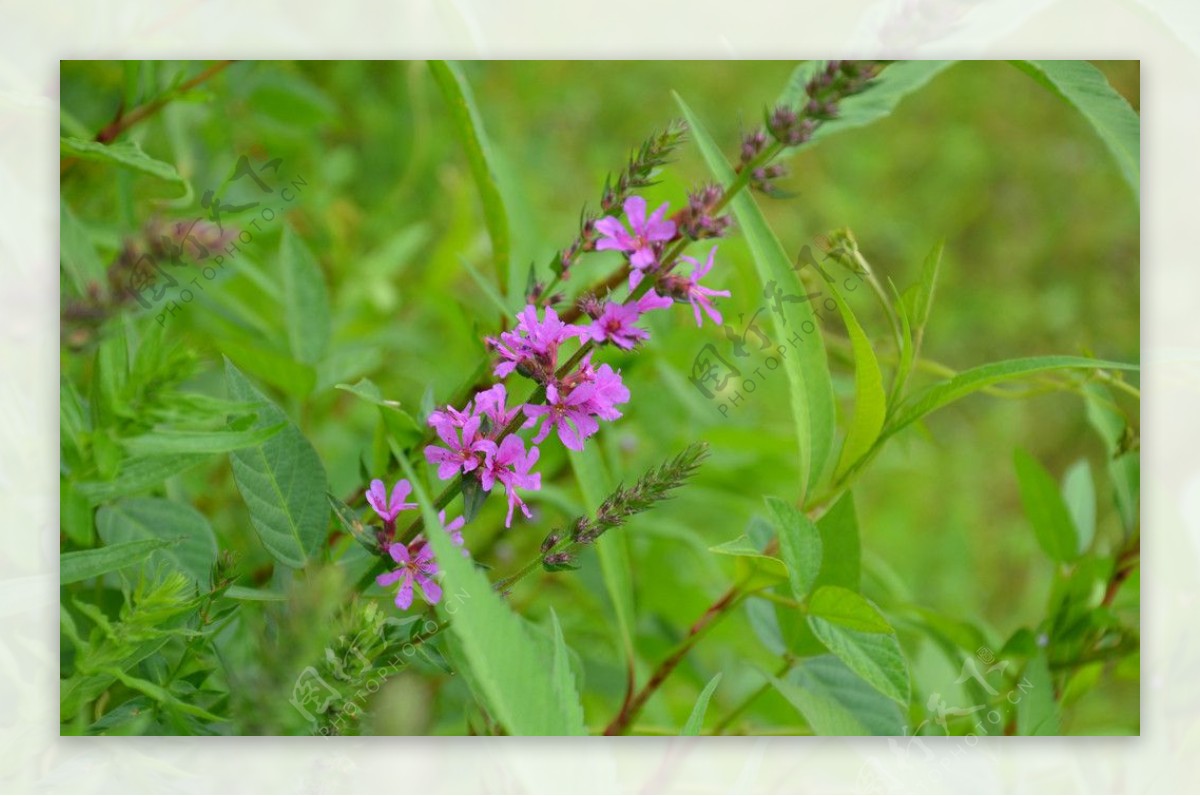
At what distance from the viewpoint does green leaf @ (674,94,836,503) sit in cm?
81

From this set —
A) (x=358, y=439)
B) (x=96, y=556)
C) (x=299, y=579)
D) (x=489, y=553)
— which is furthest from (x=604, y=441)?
(x=96, y=556)

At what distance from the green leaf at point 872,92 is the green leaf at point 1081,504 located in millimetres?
461

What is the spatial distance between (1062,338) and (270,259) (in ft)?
4.82

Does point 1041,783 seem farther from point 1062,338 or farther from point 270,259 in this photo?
point 1062,338

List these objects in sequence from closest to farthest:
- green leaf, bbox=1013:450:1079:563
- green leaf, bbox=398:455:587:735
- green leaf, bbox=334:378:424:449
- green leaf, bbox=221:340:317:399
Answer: green leaf, bbox=398:455:587:735
green leaf, bbox=334:378:424:449
green leaf, bbox=221:340:317:399
green leaf, bbox=1013:450:1079:563

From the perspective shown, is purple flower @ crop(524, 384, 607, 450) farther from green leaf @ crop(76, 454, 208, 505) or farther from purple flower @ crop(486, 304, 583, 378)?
green leaf @ crop(76, 454, 208, 505)

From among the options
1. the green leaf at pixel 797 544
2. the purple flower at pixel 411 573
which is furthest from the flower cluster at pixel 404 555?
the green leaf at pixel 797 544

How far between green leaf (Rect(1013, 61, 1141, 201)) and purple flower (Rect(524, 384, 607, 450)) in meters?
0.49

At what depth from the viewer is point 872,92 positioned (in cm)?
89

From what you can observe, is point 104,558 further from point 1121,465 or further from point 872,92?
point 1121,465

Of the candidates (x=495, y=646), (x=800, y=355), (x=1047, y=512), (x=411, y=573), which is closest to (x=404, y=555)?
(x=411, y=573)

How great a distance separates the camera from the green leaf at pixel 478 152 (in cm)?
82

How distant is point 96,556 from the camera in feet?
2.42
